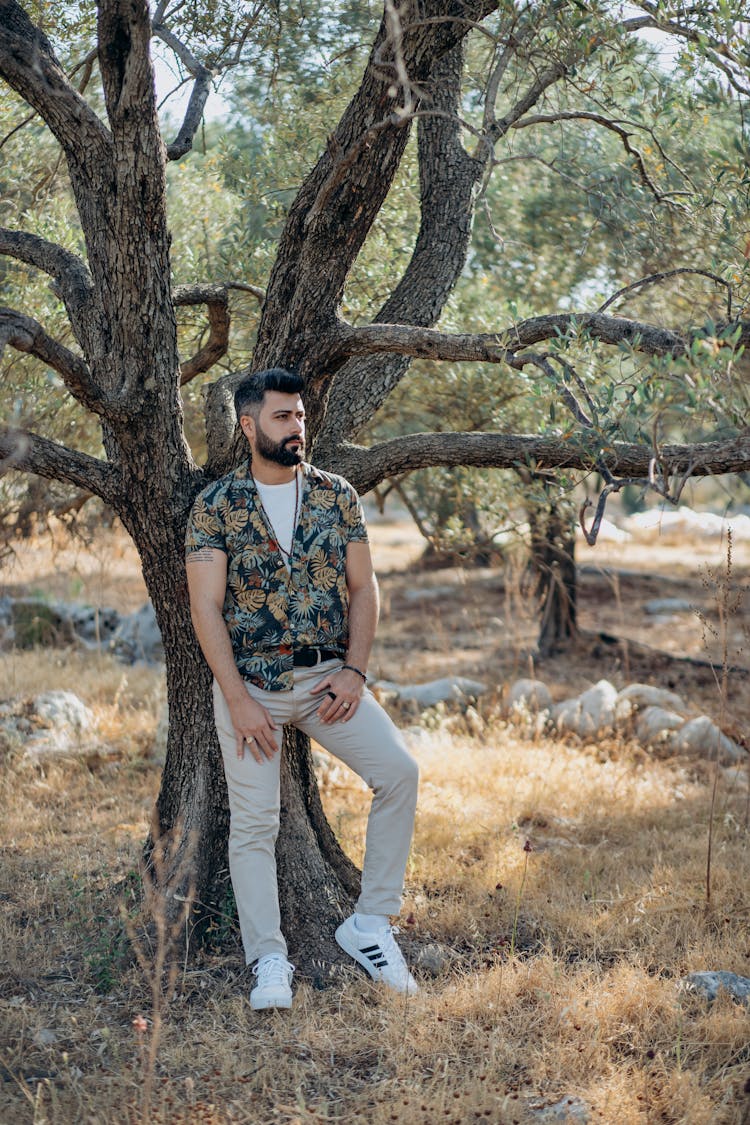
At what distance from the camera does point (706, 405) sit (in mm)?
2826

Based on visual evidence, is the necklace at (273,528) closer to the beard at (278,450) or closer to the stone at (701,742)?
the beard at (278,450)

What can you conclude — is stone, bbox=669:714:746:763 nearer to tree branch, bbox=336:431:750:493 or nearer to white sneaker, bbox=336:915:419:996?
tree branch, bbox=336:431:750:493

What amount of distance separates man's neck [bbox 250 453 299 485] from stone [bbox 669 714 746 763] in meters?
4.86

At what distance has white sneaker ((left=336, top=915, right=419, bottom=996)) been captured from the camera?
3939 millimetres

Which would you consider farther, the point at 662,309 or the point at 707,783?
the point at 662,309

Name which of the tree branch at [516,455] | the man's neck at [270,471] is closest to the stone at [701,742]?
the tree branch at [516,455]

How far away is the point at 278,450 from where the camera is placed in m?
3.88

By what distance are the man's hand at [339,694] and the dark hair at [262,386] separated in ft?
3.35

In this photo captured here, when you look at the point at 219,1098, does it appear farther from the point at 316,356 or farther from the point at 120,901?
the point at 316,356

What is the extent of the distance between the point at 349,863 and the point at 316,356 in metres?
2.21

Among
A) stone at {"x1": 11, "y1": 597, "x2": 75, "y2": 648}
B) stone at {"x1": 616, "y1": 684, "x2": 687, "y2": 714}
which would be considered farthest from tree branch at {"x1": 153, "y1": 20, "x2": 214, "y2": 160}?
stone at {"x1": 11, "y1": 597, "x2": 75, "y2": 648}

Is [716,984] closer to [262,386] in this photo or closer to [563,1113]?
[563,1113]

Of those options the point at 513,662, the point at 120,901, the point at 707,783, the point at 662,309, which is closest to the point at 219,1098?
the point at 120,901

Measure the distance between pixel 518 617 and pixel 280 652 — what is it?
936 cm
